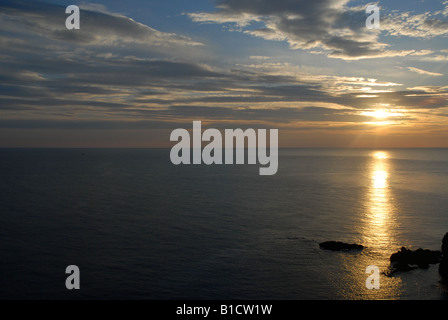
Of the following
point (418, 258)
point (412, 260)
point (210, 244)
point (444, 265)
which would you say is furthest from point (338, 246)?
point (210, 244)

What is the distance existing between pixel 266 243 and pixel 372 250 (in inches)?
655

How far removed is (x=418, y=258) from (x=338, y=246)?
36.5ft

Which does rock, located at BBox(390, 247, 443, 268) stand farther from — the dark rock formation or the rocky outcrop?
the dark rock formation

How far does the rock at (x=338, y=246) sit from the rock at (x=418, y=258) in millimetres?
6406

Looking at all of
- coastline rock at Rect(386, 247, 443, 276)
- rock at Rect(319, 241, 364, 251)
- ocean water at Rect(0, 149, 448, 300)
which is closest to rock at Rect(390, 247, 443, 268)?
coastline rock at Rect(386, 247, 443, 276)

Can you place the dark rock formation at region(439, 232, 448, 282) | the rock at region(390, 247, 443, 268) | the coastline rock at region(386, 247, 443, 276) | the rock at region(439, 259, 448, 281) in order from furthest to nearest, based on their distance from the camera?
the rock at region(390, 247, 443, 268) → the coastline rock at region(386, 247, 443, 276) → the dark rock formation at region(439, 232, 448, 282) → the rock at region(439, 259, 448, 281)

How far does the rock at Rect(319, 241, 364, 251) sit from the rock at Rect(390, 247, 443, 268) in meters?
6.41

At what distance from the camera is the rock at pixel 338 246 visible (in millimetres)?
54969

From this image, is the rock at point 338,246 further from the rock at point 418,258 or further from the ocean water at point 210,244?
the rock at point 418,258

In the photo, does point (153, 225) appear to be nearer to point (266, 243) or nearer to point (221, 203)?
point (266, 243)

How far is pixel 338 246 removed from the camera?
5522 centimetres

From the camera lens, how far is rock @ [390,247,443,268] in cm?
4800
